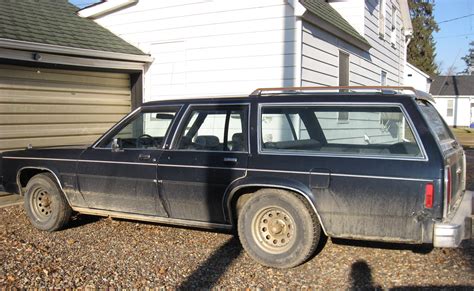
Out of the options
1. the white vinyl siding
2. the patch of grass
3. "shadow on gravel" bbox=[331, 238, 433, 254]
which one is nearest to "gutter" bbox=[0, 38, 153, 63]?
the white vinyl siding

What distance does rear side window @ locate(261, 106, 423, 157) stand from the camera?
4.66 meters

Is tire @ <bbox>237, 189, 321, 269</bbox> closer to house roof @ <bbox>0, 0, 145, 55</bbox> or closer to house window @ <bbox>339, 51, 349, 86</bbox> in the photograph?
house roof @ <bbox>0, 0, 145, 55</bbox>

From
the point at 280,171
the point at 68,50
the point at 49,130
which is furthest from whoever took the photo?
the point at 49,130

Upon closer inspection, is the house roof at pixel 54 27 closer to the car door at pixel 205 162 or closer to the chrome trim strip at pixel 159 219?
the chrome trim strip at pixel 159 219

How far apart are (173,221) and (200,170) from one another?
71 centimetres

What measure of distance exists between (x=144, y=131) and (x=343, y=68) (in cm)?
617

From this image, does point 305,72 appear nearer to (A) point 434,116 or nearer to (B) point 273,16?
(B) point 273,16

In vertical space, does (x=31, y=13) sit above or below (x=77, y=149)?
above

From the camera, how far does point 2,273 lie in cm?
487

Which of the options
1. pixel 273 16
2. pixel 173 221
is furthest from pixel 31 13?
pixel 173 221

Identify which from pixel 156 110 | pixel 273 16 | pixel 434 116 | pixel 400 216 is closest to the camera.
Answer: pixel 400 216

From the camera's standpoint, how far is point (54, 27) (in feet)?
32.6

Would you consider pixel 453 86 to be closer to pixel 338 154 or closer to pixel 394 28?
pixel 394 28

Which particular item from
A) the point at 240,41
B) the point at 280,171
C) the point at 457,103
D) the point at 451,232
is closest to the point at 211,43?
the point at 240,41
